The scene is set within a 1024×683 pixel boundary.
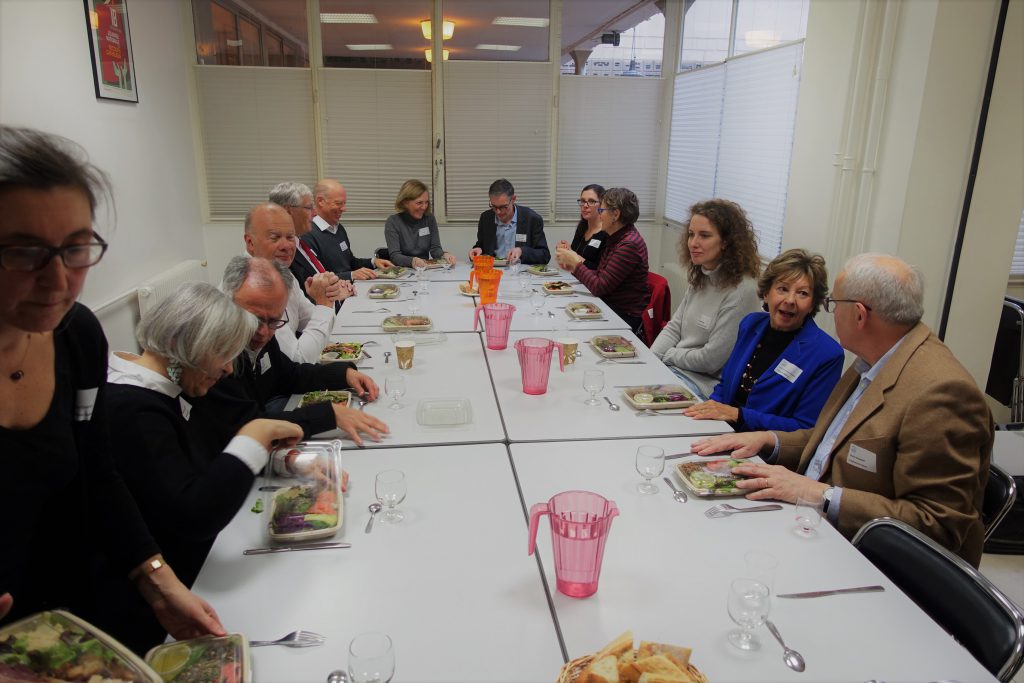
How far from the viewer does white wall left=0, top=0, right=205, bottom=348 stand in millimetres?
3326

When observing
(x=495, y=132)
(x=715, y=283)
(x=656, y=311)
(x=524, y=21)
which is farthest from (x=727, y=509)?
(x=524, y=21)

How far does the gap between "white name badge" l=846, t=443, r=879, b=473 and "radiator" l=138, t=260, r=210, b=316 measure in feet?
11.7

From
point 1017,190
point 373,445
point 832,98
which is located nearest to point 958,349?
point 1017,190

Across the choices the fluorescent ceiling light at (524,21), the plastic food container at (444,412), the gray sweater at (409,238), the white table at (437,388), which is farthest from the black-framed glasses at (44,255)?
the fluorescent ceiling light at (524,21)

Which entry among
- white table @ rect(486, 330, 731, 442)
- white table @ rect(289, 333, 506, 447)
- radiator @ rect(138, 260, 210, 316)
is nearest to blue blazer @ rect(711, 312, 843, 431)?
white table @ rect(486, 330, 731, 442)

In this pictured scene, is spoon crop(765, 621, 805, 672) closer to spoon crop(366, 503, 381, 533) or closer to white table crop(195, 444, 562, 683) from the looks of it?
white table crop(195, 444, 562, 683)

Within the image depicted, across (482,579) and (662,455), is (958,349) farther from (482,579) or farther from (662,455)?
(482,579)

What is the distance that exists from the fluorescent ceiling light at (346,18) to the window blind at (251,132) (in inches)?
20.7

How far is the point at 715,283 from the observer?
131 inches

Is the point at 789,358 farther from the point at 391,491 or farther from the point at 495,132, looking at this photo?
the point at 495,132

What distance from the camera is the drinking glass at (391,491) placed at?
1621 millimetres

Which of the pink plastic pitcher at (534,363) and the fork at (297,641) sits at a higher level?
the pink plastic pitcher at (534,363)

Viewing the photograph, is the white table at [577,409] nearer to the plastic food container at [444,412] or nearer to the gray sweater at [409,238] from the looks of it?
the plastic food container at [444,412]

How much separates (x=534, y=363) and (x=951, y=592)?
56.3 inches
